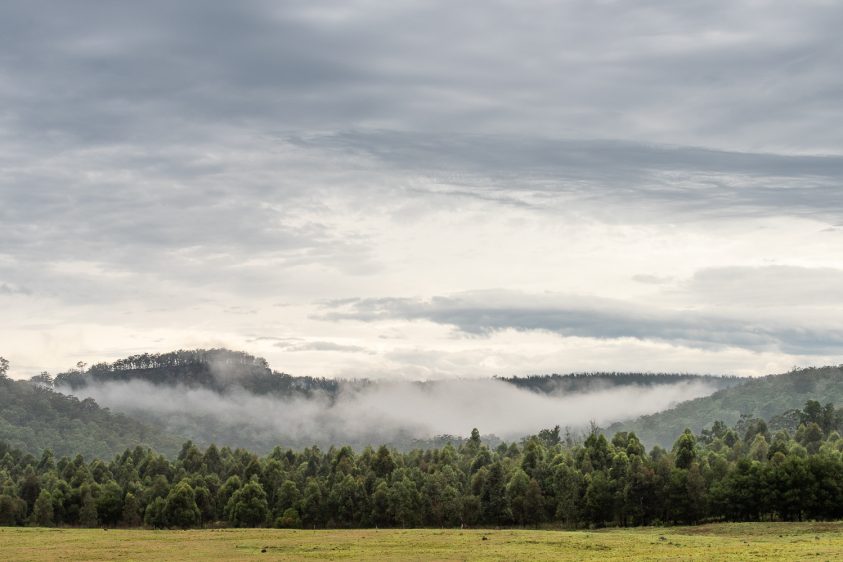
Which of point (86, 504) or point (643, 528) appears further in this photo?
point (86, 504)

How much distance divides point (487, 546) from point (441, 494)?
7881 cm

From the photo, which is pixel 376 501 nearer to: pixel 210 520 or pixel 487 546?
pixel 210 520

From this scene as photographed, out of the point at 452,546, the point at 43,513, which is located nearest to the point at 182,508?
the point at 43,513

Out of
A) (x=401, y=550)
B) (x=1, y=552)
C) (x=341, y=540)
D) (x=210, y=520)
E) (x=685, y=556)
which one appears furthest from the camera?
(x=210, y=520)

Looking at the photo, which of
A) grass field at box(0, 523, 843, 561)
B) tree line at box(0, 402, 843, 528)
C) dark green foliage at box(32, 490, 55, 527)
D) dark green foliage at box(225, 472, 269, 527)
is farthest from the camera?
dark green foliage at box(32, 490, 55, 527)

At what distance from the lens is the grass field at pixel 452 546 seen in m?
88.6

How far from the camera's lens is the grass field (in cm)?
8862

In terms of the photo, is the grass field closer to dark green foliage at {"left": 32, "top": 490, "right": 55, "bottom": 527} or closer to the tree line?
the tree line

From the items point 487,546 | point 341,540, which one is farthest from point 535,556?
point 341,540

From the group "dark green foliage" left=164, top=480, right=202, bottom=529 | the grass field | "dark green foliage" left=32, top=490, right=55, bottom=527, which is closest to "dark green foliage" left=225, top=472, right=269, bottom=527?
"dark green foliage" left=164, top=480, right=202, bottom=529

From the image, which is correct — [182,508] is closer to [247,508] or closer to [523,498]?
[247,508]

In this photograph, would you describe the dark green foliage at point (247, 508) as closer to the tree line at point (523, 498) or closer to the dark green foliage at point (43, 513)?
the tree line at point (523, 498)

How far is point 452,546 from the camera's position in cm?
10744

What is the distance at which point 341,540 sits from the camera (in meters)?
121
